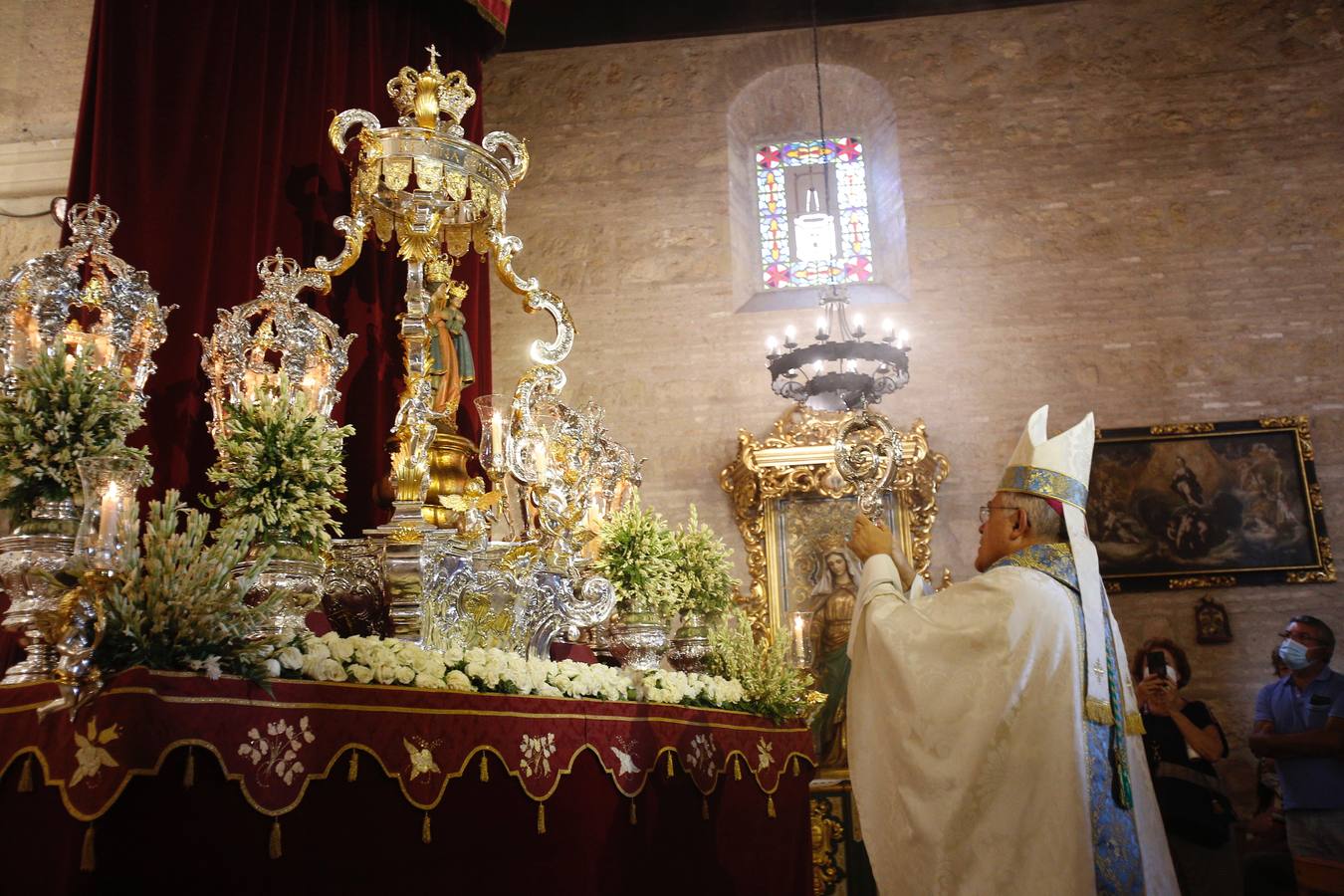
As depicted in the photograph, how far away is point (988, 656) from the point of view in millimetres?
3881

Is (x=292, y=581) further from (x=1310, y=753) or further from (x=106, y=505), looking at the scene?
(x=1310, y=753)

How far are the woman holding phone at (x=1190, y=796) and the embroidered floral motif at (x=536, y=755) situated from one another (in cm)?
398

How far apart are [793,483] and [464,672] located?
18.0 ft

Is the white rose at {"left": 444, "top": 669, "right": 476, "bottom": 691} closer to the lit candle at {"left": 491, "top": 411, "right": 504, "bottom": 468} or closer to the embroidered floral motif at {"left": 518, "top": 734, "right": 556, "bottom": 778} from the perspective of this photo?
the embroidered floral motif at {"left": 518, "top": 734, "right": 556, "bottom": 778}

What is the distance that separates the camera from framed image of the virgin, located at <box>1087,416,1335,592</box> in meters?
8.55

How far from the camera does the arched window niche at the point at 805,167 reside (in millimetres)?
9852

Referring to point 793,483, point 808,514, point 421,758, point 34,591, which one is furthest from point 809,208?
point 34,591

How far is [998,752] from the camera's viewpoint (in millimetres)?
3768

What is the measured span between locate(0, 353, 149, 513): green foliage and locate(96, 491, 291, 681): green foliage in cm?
41

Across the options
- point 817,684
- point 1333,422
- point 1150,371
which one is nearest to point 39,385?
point 817,684

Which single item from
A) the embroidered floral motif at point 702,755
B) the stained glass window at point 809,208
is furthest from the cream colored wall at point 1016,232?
the embroidered floral motif at point 702,755

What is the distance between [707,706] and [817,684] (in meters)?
3.54

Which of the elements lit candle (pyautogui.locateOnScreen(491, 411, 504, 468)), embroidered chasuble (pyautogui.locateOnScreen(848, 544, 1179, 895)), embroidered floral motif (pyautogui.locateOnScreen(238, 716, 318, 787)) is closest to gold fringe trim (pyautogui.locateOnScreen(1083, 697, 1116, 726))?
embroidered chasuble (pyautogui.locateOnScreen(848, 544, 1179, 895))

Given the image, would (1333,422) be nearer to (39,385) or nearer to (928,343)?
(928,343)
